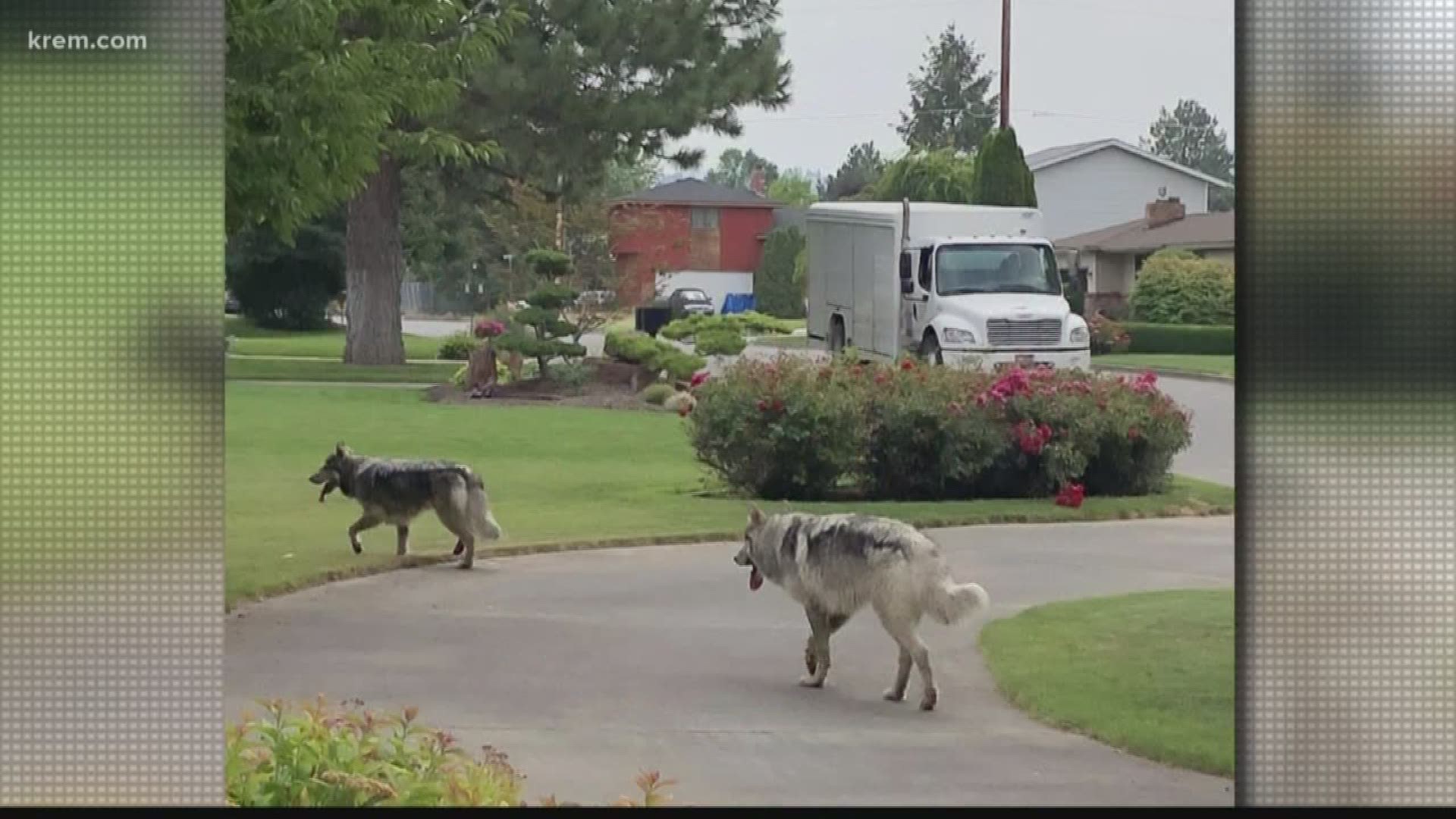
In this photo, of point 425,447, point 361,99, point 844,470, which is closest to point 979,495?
point 844,470

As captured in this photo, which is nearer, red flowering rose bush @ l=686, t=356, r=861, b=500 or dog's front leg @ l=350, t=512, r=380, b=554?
dog's front leg @ l=350, t=512, r=380, b=554

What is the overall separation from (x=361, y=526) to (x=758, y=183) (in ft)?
8.02

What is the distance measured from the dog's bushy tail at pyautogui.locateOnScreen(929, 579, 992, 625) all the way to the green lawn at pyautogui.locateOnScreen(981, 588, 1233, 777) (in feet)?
1.10

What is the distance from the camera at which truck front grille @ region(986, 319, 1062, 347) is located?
11156 mm

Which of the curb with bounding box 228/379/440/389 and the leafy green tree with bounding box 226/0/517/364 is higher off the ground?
the leafy green tree with bounding box 226/0/517/364

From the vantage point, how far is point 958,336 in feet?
38.8

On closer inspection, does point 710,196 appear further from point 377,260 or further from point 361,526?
point 377,260

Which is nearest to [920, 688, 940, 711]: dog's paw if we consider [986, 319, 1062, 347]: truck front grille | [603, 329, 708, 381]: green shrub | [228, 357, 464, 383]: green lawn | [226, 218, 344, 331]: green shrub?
[603, 329, 708, 381]: green shrub

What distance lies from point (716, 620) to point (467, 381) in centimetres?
505

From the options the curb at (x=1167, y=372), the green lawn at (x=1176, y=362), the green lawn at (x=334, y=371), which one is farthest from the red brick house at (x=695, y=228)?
the curb at (x=1167, y=372)

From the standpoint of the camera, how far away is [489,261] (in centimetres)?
1198

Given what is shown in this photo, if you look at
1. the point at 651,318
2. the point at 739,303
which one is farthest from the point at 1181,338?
the point at 651,318

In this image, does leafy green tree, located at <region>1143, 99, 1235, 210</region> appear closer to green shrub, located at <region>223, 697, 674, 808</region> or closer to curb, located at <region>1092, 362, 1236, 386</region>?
curb, located at <region>1092, 362, 1236, 386</region>
